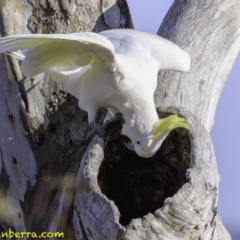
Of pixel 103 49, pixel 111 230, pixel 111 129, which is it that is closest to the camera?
pixel 111 230

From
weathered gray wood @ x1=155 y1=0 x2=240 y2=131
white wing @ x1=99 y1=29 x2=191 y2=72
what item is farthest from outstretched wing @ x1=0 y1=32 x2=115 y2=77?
weathered gray wood @ x1=155 y1=0 x2=240 y2=131

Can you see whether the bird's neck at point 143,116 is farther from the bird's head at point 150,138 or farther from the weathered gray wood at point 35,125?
the weathered gray wood at point 35,125

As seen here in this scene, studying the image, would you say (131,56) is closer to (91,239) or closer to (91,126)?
(91,126)

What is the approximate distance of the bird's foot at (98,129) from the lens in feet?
8.08

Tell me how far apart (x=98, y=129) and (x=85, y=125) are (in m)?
0.19

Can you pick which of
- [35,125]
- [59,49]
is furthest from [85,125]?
[59,49]

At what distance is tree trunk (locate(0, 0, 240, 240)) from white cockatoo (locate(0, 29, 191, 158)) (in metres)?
0.07

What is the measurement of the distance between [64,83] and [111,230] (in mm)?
636

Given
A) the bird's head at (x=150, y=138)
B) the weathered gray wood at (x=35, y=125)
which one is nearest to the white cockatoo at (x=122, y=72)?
the bird's head at (x=150, y=138)

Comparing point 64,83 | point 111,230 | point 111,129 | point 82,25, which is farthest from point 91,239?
point 82,25

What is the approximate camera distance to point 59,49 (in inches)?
91.0

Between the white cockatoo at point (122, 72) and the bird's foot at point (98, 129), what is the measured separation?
0.04 meters

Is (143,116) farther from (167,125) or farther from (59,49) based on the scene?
(59,49)

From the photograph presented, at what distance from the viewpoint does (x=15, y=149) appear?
2.68 m
